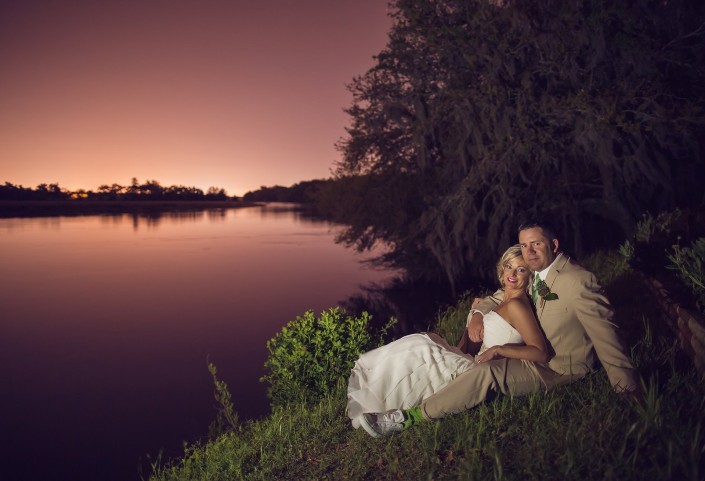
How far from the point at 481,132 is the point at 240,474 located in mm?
12050

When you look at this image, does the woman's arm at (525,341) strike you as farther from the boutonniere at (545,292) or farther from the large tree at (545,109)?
the large tree at (545,109)

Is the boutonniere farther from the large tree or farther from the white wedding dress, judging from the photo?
the large tree

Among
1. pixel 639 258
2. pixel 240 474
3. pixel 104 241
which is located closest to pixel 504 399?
pixel 240 474

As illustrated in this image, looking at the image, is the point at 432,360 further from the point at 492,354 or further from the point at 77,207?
the point at 77,207

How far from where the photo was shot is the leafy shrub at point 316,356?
581 cm

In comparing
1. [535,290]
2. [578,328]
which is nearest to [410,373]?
[535,290]

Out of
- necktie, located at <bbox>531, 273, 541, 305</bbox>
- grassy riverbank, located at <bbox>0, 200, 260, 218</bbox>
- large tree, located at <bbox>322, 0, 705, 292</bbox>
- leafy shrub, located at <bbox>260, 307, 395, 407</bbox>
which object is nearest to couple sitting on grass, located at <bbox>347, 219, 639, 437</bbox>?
necktie, located at <bbox>531, 273, 541, 305</bbox>

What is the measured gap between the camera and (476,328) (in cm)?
466

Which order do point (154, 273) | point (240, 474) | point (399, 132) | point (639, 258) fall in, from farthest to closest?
point (154, 273)
point (399, 132)
point (639, 258)
point (240, 474)

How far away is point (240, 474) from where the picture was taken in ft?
13.6

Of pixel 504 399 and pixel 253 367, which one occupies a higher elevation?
pixel 504 399

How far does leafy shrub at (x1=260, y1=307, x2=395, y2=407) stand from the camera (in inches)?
229

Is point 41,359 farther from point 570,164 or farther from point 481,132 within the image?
point 570,164

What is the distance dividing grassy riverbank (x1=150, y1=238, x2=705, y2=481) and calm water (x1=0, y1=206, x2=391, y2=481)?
10.9ft
